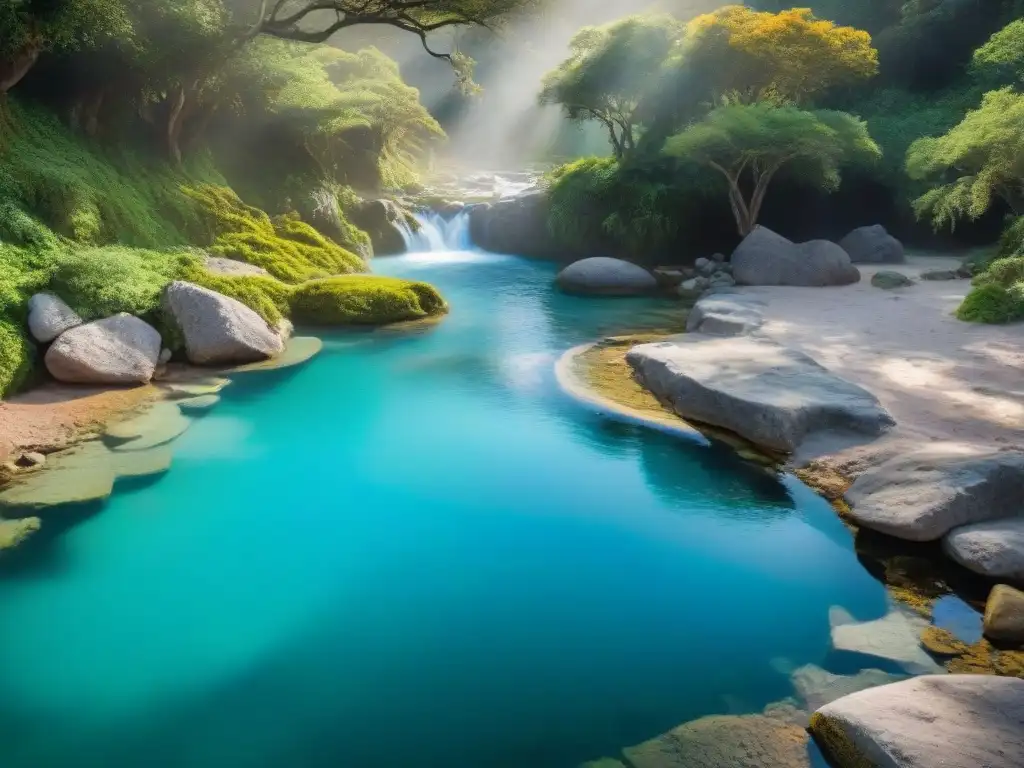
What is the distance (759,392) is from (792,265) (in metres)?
10.3

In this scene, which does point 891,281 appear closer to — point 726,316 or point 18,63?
point 726,316

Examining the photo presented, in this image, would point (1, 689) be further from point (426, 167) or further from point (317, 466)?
point (426, 167)

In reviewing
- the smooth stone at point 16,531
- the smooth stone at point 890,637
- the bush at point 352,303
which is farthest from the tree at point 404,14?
the smooth stone at point 890,637

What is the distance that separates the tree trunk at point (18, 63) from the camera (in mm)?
11948

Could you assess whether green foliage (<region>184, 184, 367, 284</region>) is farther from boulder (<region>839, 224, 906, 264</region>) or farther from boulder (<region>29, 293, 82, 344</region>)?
boulder (<region>839, 224, 906, 264</region>)

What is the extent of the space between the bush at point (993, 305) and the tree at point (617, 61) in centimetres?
1343

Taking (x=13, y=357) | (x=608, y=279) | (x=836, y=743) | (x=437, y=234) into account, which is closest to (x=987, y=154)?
(x=608, y=279)

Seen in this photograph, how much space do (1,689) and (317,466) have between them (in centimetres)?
423

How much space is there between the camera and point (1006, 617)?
18.4ft

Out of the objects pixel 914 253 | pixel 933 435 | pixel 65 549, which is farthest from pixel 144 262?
pixel 914 253

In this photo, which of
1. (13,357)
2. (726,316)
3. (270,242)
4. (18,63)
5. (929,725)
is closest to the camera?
(929,725)

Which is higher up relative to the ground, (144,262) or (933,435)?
(144,262)

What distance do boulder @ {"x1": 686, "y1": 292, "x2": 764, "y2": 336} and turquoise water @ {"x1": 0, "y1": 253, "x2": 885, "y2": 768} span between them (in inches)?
172

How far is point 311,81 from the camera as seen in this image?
21.2m
